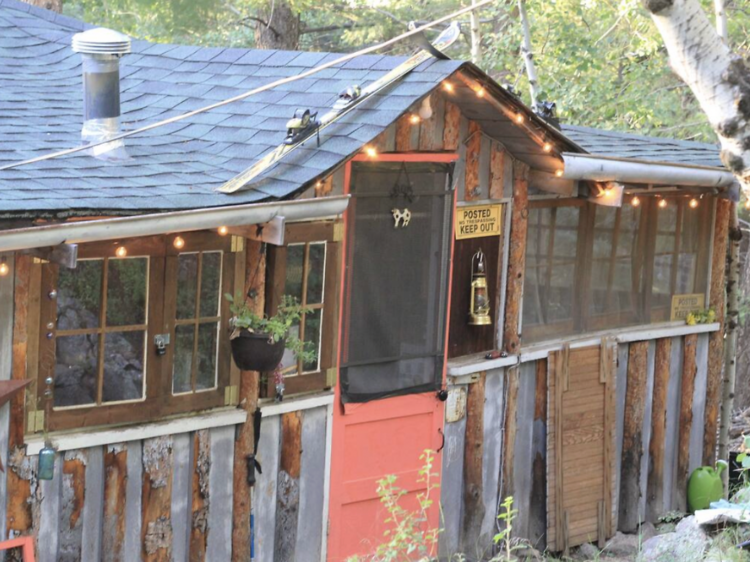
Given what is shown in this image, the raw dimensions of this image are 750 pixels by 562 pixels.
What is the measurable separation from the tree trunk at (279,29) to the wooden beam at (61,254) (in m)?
12.2

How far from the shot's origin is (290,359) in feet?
23.8

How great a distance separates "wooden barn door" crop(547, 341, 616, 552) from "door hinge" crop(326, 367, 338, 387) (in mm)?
2285

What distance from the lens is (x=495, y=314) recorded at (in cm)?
873

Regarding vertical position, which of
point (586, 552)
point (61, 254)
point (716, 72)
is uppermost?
point (716, 72)

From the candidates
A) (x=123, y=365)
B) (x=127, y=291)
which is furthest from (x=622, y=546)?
(x=127, y=291)

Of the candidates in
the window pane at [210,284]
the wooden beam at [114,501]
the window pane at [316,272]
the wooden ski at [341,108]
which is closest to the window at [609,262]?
the wooden ski at [341,108]

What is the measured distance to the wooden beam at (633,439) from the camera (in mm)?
9805

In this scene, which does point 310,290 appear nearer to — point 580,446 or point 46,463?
point 46,463

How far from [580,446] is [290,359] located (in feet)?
10.5

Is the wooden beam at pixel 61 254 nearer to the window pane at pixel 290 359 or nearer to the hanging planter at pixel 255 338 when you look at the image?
the hanging planter at pixel 255 338

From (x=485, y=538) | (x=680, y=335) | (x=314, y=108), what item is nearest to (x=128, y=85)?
(x=314, y=108)

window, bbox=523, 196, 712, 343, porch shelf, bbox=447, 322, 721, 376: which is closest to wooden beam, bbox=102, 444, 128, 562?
porch shelf, bbox=447, 322, 721, 376

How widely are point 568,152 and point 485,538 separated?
9.73 ft

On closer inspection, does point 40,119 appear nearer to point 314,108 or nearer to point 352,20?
point 314,108
